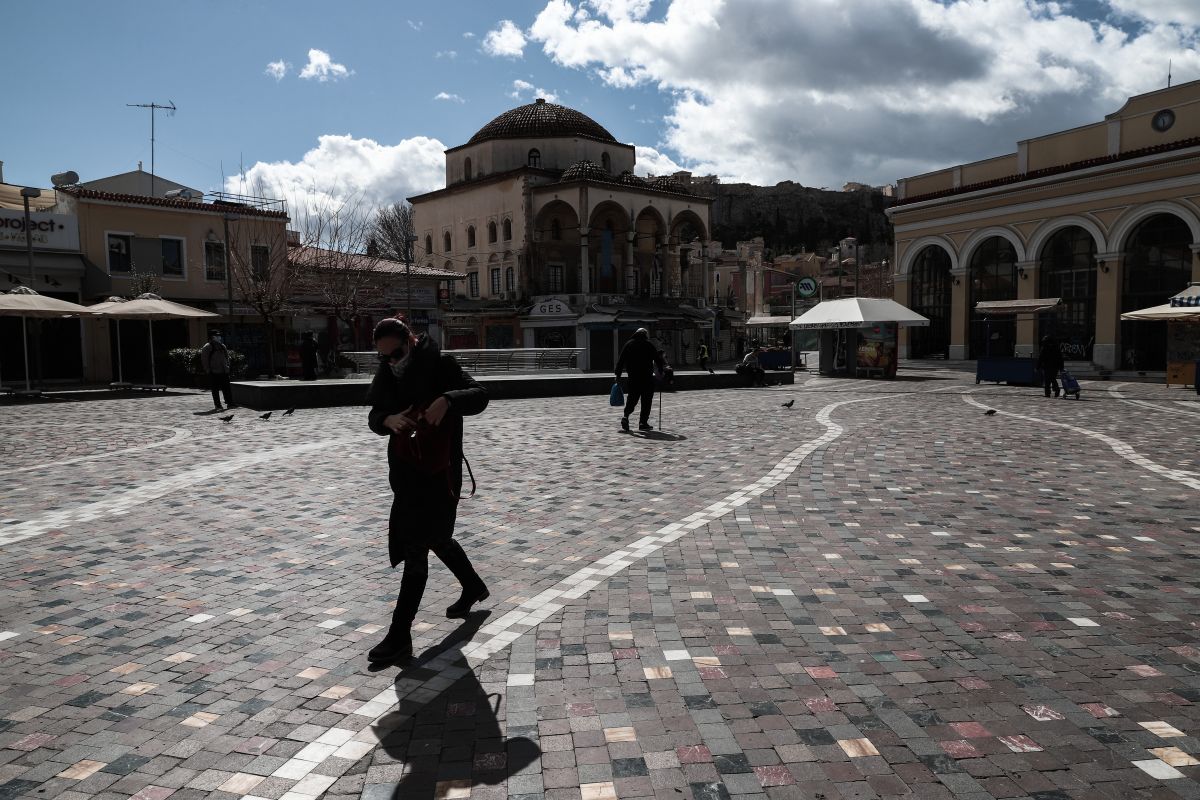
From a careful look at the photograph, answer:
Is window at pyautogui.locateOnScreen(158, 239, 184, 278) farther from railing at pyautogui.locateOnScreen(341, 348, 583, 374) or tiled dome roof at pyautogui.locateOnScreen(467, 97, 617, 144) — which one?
tiled dome roof at pyautogui.locateOnScreen(467, 97, 617, 144)

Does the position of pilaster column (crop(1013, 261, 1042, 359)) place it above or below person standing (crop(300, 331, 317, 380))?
above

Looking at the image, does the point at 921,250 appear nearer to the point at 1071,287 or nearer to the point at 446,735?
the point at 1071,287

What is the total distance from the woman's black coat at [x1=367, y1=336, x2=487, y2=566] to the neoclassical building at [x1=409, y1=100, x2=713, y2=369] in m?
41.2

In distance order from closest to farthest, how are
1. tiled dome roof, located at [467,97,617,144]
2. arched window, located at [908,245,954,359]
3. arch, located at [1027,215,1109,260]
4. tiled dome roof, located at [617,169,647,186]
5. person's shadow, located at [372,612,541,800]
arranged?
person's shadow, located at [372,612,541,800] → arch, located at [1027,215,1109,260] → arched window, located at [908,245,954,359] → tiled dome roof, located at [617,169,647,186] → tiled dome roof, located at [467,97,617,144]

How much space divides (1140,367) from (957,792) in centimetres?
3605

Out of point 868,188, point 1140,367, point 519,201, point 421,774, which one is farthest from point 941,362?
point 868,188

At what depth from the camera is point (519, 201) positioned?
4962 cm

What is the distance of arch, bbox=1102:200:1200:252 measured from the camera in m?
30.6

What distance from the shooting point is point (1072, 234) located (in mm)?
34750

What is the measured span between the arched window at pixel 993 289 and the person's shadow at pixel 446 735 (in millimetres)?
38873

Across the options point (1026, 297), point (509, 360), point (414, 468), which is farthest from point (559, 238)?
point (414, 468)

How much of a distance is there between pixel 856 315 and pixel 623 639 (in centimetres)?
2661

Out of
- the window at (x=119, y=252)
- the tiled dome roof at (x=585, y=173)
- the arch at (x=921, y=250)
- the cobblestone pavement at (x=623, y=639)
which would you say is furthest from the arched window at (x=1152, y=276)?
the window at (x=119, y=252)

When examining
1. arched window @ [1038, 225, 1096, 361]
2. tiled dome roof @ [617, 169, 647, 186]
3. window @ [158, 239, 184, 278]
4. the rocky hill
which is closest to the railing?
window @ [158, 239, 184, 278]
